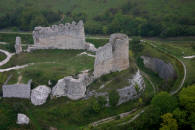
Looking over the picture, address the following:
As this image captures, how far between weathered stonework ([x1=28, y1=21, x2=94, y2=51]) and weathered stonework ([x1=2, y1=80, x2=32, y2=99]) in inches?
565

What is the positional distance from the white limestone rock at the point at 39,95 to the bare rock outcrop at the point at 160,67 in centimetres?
2197

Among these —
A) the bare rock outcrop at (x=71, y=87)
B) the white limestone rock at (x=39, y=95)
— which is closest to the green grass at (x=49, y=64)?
the white limestone rock at (x=39, y=95)

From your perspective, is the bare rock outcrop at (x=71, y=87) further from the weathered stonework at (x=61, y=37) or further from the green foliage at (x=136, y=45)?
the green foliage at (x=136, y=45)

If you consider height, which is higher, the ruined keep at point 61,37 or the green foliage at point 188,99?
the ruined keep at point 61,37

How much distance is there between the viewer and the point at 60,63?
54.1m

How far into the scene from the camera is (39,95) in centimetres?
4625

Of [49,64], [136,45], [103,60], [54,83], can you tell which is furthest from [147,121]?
[136,45]

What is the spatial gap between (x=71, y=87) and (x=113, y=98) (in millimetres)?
6949

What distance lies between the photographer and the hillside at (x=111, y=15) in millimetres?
78438

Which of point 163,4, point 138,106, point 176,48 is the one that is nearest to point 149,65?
point 176,48

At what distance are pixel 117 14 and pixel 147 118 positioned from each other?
2021 inches

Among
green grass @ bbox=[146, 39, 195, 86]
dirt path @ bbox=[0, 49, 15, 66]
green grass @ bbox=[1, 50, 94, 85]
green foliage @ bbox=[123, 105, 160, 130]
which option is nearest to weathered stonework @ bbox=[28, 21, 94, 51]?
green grass @ bbox=[1, 50, 94, 85]

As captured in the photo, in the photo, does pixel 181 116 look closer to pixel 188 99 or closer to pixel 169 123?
pixel 169 123

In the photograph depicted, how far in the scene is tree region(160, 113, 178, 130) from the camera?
38875 mm
